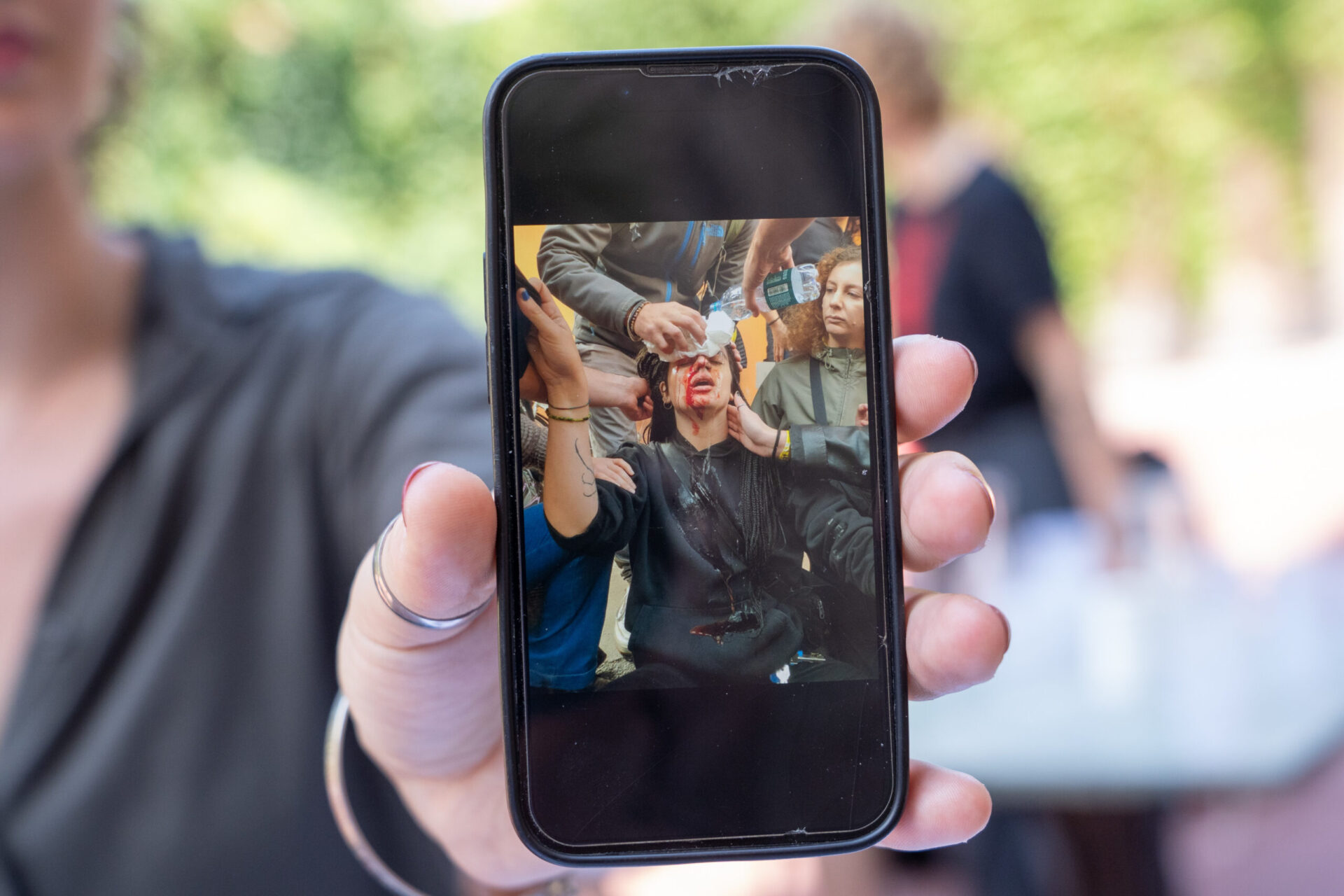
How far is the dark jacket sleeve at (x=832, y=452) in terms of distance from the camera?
52 cm

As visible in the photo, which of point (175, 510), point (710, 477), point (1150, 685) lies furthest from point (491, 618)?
point (1150, 685)

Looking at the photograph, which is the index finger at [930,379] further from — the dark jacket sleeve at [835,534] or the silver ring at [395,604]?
the silver ring at [395,604]

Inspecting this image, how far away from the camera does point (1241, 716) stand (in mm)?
1198

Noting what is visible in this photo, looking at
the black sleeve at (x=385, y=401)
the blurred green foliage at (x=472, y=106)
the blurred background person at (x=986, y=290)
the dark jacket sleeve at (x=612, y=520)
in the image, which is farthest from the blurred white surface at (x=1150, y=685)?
the blurred green foliage at (x=472, y=106)

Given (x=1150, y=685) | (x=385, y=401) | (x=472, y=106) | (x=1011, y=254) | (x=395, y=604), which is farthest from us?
(x=472, y=106)

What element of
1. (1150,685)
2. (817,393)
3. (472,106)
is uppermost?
(472,106)

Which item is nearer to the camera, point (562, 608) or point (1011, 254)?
point (562, 608)

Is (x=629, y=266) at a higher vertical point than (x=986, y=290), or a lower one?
lower

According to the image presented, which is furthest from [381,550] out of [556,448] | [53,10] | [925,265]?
[925,265]

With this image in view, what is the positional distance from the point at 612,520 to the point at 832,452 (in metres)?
0.12

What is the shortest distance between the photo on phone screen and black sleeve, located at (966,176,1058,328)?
47.6 inches

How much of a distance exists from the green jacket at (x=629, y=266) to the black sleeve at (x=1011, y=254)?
1.24m

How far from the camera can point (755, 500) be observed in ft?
1.69

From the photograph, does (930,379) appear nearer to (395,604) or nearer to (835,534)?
(835,534)
